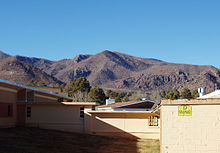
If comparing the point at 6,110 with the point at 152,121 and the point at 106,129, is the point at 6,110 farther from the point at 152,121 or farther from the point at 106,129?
the point at 152,121

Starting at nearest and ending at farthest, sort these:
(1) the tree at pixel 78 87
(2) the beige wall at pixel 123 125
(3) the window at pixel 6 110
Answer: (3) the window at pixel 6 110 < (2) the beige wall at pixel 123 125 < (1) the tree at pixel 78 87

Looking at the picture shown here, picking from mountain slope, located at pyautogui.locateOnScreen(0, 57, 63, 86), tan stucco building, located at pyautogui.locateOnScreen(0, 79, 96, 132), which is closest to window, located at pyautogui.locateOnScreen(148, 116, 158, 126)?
tan stucco building, located at pyautogui.locateOnScreen(0, 79, 96, 132)

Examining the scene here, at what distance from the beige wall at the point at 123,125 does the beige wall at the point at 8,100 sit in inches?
257

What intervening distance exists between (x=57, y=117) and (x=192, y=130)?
18113 millimetres

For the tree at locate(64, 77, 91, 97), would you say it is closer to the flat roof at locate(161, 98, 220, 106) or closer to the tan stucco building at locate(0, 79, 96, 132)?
the tan stucco building at locate(0, 79, 96, 132)

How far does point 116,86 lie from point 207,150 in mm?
173274

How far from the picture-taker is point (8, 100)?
1026 inches

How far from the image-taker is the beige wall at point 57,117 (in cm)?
2872

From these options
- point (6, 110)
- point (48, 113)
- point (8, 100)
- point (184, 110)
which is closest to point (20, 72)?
point (48, 113)

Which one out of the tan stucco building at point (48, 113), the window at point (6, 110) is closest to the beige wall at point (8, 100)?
the tan stucco building at point (48, 113)

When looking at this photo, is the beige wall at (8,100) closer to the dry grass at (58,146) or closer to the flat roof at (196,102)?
the dry grass at (58,146)

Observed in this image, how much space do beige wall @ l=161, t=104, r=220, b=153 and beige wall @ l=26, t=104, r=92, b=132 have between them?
1641cm

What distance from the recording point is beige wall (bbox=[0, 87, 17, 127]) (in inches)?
969

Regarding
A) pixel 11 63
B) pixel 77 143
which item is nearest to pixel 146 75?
pixel 11 63
